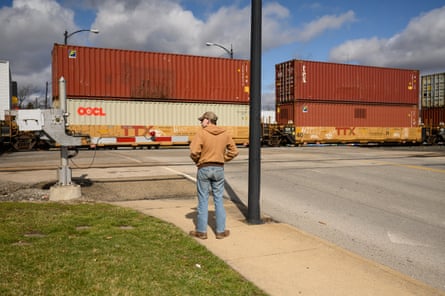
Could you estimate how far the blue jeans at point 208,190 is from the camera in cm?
517

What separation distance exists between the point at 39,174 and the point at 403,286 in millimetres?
10249

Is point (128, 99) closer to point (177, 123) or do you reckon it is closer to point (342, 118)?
point (177, 123)

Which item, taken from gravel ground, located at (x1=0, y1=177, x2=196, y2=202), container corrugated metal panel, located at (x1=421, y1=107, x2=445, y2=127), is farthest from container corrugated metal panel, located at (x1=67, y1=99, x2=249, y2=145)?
container corrugated metal panel, located at (x1=421, y1=107, x2=445, y2=127)

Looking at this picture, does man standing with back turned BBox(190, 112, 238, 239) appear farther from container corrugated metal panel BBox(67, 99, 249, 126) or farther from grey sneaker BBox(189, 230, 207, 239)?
container corrugated metal panel BBox(67, 99, 249, 126)

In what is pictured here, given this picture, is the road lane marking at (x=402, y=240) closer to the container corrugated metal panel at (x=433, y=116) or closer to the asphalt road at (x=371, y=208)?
the asphalt road at (x=371, y=208)

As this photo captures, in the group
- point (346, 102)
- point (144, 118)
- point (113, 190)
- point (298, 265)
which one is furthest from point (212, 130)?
point (346, 102)

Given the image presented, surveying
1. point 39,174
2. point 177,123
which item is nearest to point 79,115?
point 177,123

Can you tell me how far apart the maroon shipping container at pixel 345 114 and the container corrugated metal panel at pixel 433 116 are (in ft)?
13.6

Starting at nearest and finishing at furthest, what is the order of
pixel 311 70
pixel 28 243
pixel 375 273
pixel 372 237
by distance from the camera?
pixel 375 273 < pixel 28 243 < pixel 372 237 < pixel 311 70

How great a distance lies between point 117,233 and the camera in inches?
206

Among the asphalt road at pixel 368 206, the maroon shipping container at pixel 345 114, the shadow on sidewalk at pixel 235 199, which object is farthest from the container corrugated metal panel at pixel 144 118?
the shadow on sidewalk at pixel 235 199

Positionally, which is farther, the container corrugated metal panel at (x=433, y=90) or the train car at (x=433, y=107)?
the container corrugated metal panel at (x=433, y=90)

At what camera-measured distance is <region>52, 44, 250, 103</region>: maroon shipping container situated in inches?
887

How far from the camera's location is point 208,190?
207 inches
